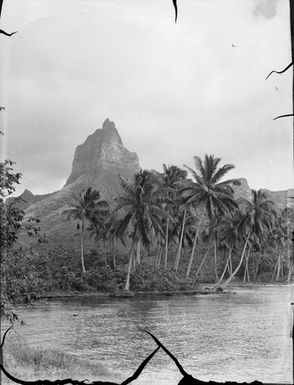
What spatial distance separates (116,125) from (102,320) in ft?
4.80

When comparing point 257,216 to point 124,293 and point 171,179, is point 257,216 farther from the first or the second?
point 124,293

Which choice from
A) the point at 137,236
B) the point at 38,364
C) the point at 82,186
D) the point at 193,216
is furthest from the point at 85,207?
the point at 193,216

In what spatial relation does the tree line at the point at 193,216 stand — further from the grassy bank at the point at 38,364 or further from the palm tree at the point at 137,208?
the grassy bank at the point at 38,364

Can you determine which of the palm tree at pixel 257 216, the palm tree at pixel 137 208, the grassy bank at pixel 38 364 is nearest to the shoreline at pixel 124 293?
the palm tree at pixel 137 208

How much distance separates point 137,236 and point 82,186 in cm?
209

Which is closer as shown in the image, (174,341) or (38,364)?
(38,364)

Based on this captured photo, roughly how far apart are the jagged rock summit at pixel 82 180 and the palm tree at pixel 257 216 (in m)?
0.47

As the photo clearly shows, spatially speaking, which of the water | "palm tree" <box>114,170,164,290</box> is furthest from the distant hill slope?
the water

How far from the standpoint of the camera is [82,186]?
5.83 feet

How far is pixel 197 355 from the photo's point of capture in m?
1.27

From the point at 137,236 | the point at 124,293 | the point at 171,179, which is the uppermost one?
the point at 171,179

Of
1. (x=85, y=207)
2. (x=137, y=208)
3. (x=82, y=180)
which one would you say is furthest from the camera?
(x=137, y=208)

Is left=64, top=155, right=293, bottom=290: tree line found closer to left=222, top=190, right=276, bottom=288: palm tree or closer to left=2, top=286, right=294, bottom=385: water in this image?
left=222, top=190, right=276, bottom=288: palm tree

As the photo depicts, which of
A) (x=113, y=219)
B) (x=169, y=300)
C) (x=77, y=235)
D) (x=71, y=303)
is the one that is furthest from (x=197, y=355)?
(x=169, y=300)
